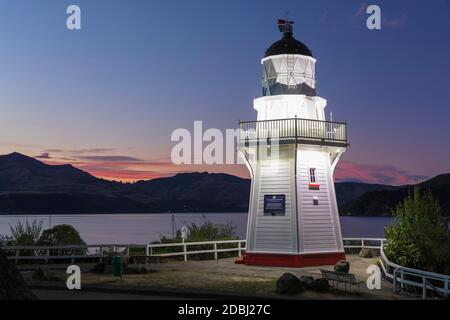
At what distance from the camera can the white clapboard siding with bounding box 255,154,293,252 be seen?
95.1ft

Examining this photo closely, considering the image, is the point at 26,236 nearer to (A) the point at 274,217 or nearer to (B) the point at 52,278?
(B) the point at 52,278

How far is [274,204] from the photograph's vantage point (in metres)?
29.4

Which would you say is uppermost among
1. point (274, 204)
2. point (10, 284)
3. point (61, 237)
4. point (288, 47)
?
point (288, 47)

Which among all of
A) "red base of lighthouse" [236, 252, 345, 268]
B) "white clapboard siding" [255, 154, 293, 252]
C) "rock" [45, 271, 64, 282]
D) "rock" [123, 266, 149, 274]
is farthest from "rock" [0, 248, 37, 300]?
"white clapboard siding" [255, 154, 293, 252]

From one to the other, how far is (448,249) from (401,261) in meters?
2.11

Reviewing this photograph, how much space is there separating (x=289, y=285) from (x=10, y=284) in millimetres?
10517

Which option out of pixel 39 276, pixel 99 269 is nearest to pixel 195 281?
pixel 99 269

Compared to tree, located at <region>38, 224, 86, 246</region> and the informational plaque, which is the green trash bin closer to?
the informational plaque

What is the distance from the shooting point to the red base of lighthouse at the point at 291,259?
93.7 ft

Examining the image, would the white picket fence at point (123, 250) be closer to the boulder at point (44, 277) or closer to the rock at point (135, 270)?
the rock at point (135, 270)

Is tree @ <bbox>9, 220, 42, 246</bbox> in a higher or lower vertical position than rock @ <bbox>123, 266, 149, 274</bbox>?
higher
